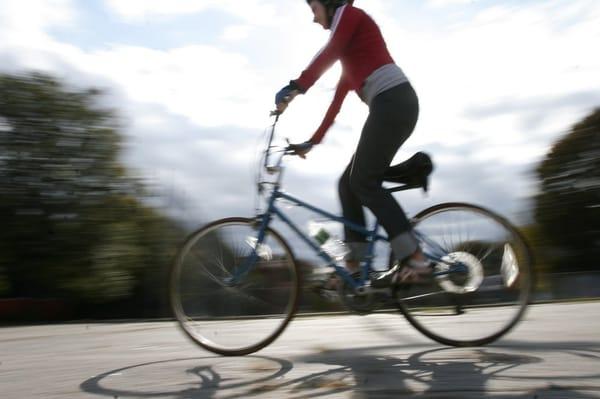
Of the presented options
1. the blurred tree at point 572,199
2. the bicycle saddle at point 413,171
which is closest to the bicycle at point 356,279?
the bicycle saddle at point 413,171

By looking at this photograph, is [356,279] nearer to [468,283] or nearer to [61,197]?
[468,283]

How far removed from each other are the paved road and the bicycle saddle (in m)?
1.02

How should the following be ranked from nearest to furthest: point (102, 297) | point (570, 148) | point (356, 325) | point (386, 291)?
point (386, 291) < point (356, 325) < point (570, 148) < point (102, 297)

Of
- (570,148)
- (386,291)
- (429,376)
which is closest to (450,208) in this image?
(386,291)

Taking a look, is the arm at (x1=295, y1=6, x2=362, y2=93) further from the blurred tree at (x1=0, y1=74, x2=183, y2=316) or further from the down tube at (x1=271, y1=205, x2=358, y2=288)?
the blurred tree at (x1=0, y1=74, x2=183, y2=316)

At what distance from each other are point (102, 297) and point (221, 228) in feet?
23.5

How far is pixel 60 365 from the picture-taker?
4.17 m

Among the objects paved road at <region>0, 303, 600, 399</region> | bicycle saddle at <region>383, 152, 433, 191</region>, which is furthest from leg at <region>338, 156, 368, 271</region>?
paved road at <region>0, 303, 600, 399</region>

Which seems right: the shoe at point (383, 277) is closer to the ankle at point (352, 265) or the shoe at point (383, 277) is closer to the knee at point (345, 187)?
the ankle at point (352, 265)

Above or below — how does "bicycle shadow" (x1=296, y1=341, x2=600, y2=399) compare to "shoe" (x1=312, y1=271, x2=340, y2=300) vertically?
below

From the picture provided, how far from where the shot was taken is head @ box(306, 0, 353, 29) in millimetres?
4047

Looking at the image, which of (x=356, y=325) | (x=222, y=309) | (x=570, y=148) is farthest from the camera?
(x=570, y=148)

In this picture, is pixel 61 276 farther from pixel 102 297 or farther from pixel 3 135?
pixel 3 135

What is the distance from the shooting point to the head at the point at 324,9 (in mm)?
4047
